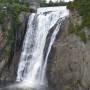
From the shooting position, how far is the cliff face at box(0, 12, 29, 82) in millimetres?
27898

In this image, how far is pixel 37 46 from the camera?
27891 mm

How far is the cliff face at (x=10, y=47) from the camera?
2790cm

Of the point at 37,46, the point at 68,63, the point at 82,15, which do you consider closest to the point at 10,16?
the point at 37,46

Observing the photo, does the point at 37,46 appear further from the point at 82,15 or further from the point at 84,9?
the point at 84,9

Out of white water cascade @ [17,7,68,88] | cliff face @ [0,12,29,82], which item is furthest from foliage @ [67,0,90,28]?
cliff face @ [0,12,29,82]

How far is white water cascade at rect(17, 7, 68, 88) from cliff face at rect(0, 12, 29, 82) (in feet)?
1.42

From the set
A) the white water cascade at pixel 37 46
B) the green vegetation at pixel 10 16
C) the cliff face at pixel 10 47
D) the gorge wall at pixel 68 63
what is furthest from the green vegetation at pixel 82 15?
the green vegetation at pixel 10 16

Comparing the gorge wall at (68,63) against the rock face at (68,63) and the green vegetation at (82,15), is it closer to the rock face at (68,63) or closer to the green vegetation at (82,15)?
the rock face at (68,63)

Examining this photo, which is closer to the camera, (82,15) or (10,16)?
(82,15)

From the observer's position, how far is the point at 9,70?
2803 centimetres

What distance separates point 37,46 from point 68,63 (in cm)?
424

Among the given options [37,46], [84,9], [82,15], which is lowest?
[37,46]

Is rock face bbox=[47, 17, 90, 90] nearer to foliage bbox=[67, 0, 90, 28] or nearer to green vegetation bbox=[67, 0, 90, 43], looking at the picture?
green vegetation bbox=[67, 0, 90, 43]

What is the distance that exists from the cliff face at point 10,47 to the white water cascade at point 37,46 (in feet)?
1.42
